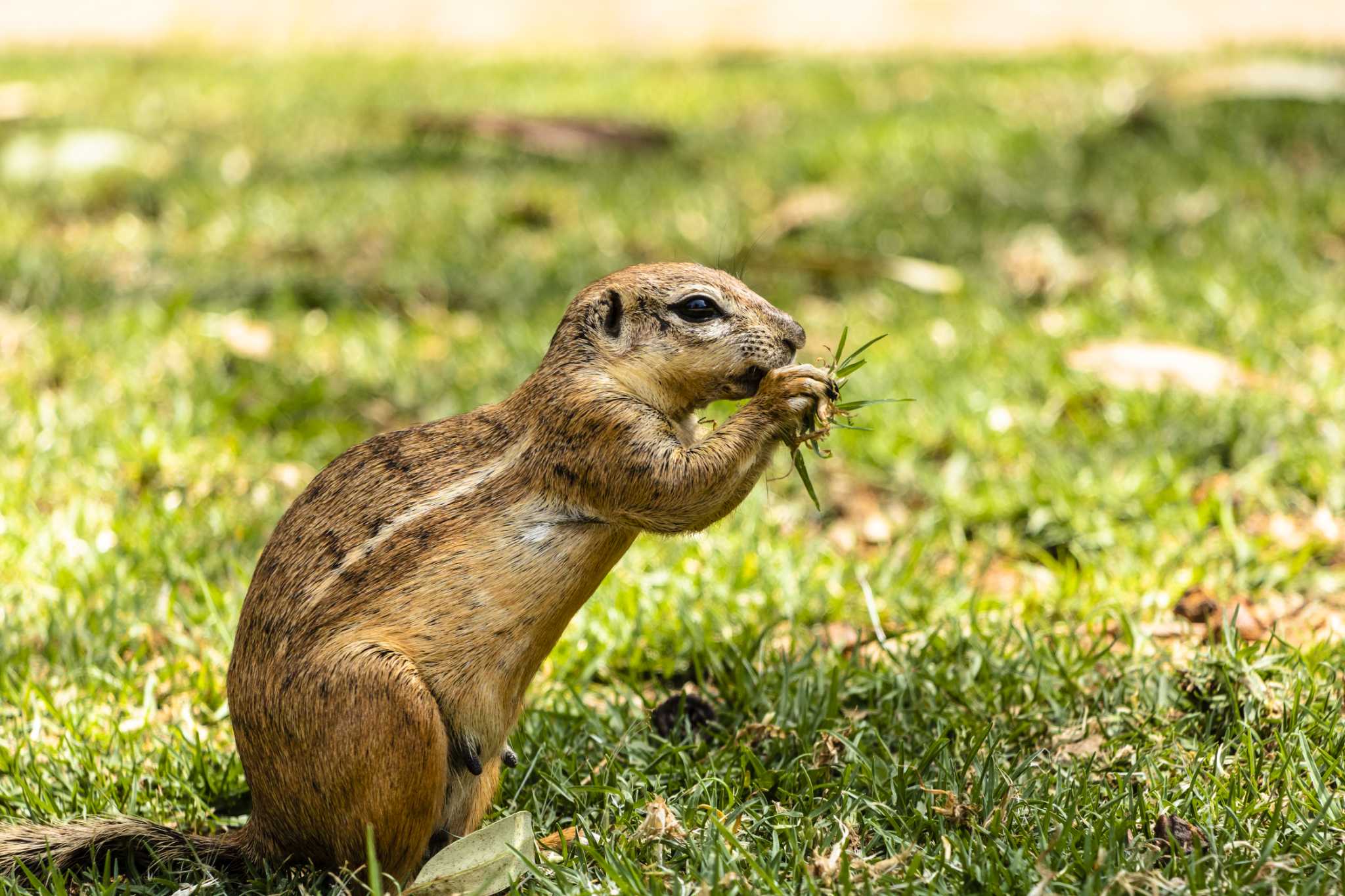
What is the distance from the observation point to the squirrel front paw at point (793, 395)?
2.37m

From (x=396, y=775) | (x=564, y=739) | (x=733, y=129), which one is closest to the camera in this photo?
(x=396, y=775)

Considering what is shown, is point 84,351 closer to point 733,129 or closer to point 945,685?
point 945,685

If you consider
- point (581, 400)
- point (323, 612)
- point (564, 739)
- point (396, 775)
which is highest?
point (581, 400)

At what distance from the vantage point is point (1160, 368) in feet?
14.5

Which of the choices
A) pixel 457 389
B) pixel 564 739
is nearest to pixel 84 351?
pixel 457 389

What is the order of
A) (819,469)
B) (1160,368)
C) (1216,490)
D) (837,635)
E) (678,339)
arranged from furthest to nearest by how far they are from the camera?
(1160,368) < (819,469) < (1216,490) < (837,635) < (678,339)

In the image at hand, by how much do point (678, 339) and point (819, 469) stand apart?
1753 millimetres

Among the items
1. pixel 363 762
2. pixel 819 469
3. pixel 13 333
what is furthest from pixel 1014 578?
pixel 13 333

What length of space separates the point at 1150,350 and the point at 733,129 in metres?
3.82

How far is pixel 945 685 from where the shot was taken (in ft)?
9.26

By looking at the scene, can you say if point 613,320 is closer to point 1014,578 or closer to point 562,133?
point 1014,578

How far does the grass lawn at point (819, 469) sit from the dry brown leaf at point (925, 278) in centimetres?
2

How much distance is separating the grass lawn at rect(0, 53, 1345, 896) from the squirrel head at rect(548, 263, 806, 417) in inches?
20.5

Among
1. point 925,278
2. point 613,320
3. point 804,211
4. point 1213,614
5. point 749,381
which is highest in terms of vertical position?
point 613,320
